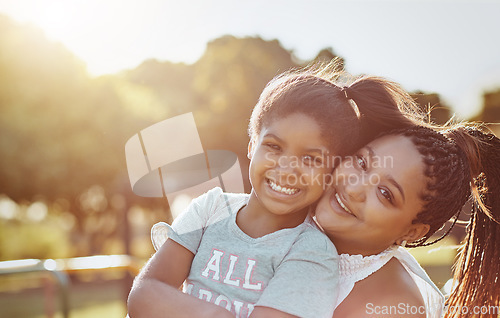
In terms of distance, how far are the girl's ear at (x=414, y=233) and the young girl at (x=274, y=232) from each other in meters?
0.42

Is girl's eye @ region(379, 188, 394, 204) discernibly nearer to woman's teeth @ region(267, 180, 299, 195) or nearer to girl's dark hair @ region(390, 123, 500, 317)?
girl's dark hair @ region(390, 123, 500, 317)

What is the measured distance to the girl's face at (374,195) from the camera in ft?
7.20

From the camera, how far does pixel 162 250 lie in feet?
7.41

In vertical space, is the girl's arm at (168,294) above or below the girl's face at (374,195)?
below

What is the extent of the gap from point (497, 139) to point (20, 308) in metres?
11.1

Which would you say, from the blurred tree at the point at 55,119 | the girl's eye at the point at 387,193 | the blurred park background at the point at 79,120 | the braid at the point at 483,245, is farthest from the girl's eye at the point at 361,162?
the blurred tree at the point at 55,119

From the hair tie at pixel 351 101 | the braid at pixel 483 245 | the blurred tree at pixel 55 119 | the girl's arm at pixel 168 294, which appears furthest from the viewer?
the blurred tree at pixel 55 119

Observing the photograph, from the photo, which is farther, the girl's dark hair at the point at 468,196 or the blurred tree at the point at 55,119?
the blurred tree at the point at 55,119

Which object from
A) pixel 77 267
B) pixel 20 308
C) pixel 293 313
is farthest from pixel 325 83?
pixel 20 308

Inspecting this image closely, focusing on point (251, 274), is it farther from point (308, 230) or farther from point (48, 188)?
point (48, 188)

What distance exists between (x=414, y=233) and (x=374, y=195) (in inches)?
12.5

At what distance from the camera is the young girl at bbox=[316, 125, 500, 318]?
86.2 inches

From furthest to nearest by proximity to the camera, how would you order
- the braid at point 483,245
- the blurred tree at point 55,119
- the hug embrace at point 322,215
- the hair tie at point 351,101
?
the blurred tree at point 55,119, the braid at point 483,245, the hair tie at point 351,101, the hug embrace at point 322,215

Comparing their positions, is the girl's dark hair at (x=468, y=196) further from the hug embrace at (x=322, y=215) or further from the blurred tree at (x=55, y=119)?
the blurred tree at (x=55, y=119)
